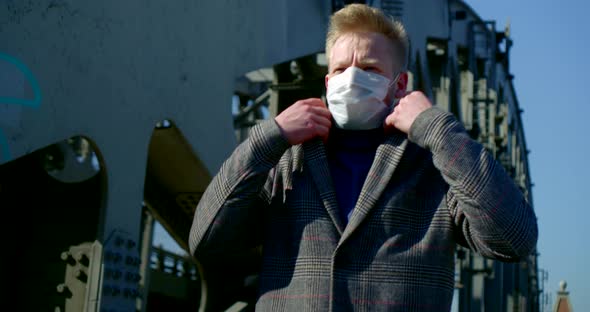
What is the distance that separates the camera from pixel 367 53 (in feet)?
11.2

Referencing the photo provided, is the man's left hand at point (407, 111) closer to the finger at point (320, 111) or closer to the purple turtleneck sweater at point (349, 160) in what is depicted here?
the purple turtleneck sweater at point (349, 160)

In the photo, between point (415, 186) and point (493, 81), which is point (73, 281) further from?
point (493, 81)

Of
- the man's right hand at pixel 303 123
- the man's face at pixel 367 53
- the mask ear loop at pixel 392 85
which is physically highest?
the man's face at pixel 367 53

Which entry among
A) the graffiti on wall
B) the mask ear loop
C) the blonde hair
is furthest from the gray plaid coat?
the graffiti on wall

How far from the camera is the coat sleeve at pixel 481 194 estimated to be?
296 centimetres

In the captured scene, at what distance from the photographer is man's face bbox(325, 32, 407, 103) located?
3.39 metres

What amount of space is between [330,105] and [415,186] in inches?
19.5

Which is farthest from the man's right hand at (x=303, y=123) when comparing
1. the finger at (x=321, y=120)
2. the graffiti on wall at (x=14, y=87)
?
the graffiti on wall at (x=14, y=87)

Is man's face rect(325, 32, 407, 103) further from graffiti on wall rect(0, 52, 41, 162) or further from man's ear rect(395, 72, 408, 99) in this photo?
graffiti on wall rect(0, 52, 41, 162)

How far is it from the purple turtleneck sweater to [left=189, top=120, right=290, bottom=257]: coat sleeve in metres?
0.22

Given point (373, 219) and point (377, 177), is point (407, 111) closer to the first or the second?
point (377, 177)

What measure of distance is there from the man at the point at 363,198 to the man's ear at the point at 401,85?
3 centimetres

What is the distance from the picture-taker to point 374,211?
3109 millimetres

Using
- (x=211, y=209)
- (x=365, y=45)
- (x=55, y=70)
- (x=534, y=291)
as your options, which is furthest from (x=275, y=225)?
(x=534, y=291)
